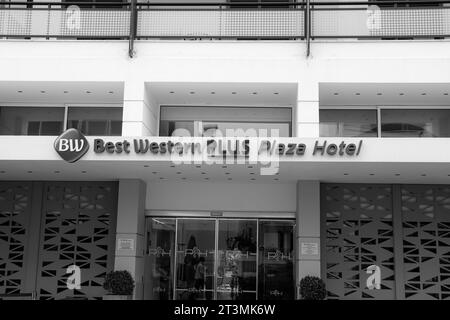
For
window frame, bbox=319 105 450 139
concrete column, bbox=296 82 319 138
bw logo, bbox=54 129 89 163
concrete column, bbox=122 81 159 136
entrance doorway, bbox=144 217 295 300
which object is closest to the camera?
bw logo, bbox=54 129 89 163

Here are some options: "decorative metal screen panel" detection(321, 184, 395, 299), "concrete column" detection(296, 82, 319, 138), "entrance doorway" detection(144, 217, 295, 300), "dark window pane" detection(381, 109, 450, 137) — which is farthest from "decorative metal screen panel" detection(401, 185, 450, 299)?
"concrete column" detection(296, 82, 319, 138)

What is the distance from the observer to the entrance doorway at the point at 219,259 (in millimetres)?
16078

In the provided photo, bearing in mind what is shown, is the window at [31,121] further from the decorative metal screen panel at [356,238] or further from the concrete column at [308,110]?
the decorative metal screen panel at [356,238]

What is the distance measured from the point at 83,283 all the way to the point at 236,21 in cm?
860

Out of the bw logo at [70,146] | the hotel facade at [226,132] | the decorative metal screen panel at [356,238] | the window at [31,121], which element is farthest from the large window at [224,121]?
the bw logo at [70,146]

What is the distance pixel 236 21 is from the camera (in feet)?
52.5

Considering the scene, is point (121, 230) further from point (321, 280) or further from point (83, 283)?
point (321, 280)

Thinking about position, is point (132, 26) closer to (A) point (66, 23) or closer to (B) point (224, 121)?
(A) point (66, 23)

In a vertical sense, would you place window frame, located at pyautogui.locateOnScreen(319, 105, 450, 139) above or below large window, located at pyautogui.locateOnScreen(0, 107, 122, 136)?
above

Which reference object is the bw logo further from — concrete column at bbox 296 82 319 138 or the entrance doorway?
concrete column at bbox 296 82 319 138

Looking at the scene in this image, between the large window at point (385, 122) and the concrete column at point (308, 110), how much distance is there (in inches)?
71.6

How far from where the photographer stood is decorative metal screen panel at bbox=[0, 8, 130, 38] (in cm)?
1609

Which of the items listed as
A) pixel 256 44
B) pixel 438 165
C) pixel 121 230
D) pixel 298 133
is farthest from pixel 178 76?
pixel 438 165

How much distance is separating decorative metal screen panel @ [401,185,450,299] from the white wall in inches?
129
